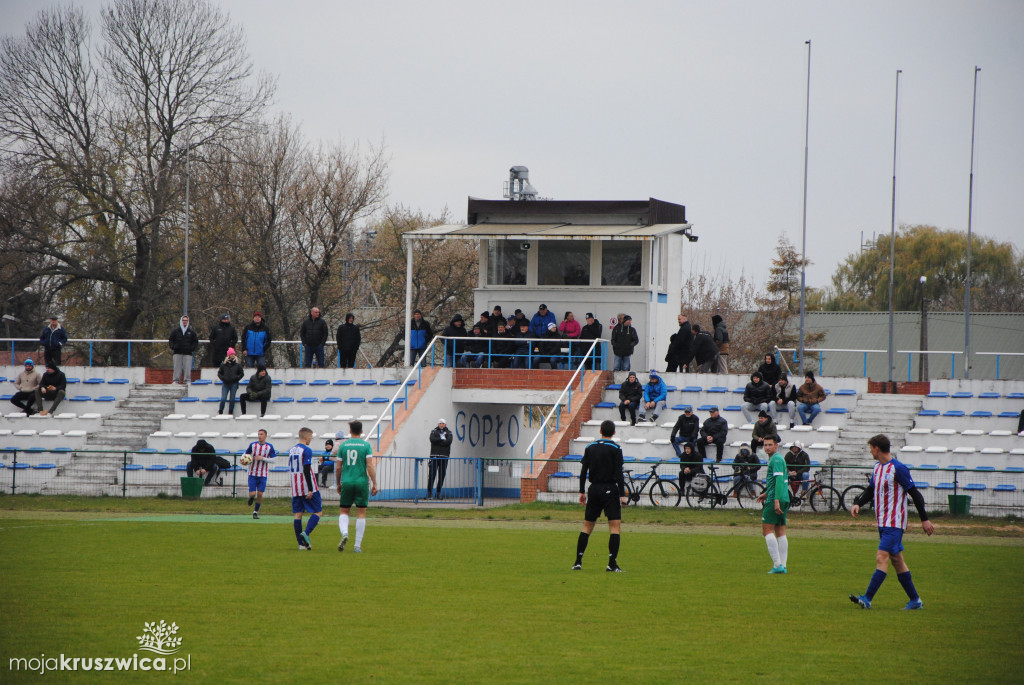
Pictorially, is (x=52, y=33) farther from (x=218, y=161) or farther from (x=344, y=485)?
(x=344, y=485)

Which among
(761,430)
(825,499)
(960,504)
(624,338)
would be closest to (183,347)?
(624,338)

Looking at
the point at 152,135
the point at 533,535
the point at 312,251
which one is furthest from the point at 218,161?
the point at 533,535

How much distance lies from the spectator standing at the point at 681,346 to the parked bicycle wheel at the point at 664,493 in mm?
6310

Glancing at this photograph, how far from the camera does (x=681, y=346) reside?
31109mm

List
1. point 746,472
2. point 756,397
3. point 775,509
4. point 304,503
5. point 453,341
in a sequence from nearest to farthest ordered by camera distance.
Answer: point 775,509 < point 304,503 < point 746,472 < point 756,397 < point 453,341

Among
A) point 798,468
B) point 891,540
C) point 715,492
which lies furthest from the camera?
point 715,492

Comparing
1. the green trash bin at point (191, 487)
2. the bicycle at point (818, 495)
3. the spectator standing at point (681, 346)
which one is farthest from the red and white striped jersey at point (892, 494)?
the spectator standing at point (681, 346)

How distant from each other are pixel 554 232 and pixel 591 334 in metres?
2.94

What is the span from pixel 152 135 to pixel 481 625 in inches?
1475

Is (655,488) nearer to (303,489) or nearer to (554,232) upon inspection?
(554,232)

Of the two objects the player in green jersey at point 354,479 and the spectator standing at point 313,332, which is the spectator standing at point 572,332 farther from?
the player in green jersey at point 354,479

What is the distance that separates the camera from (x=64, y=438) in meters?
31.1

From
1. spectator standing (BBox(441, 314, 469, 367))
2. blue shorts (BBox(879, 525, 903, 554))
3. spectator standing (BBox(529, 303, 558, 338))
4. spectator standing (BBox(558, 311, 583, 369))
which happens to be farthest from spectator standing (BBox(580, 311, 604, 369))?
blue shorts (BBox(879, 525, 903, 554))

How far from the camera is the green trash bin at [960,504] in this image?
2383 centimetres
